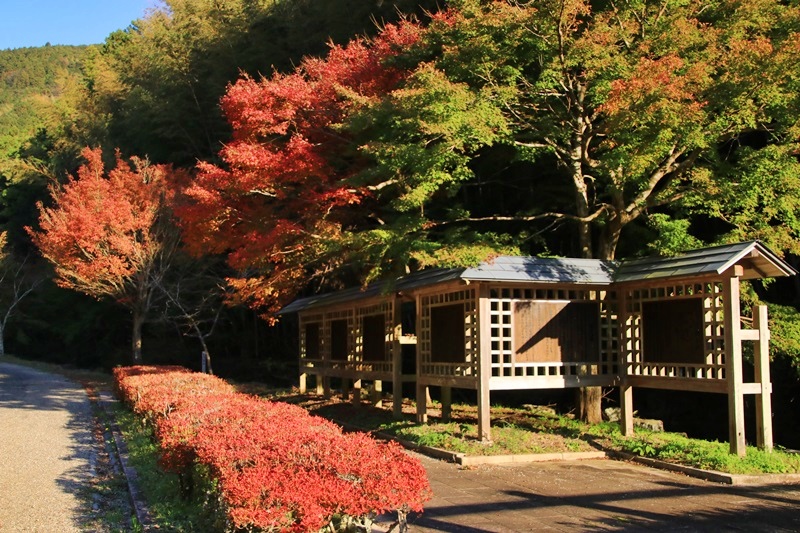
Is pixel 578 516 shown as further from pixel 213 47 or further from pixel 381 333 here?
pixel 213 47

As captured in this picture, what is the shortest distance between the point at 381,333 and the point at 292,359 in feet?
44.1

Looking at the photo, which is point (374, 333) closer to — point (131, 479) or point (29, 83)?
point (131, 479)

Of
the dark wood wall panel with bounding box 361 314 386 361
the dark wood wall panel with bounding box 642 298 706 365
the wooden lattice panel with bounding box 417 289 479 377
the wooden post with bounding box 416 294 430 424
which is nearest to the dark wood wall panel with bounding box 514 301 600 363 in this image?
the wooden lattice panel with bounding box 417 289 479 377

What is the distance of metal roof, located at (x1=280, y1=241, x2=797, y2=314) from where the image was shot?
1000 cm

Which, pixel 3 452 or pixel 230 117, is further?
pixel 230 117

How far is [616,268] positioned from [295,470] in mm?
7928

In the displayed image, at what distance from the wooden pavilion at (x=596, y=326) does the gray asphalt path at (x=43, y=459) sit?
563 centimetres

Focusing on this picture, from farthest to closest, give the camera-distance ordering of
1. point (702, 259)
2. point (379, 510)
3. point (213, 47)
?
point (213, 47) → point (702, 259) → point (379, 510)

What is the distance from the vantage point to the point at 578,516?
23.5 feet

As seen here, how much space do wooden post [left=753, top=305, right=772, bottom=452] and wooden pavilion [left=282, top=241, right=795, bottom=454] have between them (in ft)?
0.05

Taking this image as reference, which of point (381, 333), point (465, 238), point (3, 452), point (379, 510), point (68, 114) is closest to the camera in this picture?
point (379, 510)

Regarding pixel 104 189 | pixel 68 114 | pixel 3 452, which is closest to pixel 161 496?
pixel 3 452

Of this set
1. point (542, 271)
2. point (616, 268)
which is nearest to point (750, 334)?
point (616, 268)

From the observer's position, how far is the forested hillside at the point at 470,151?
11.3m
